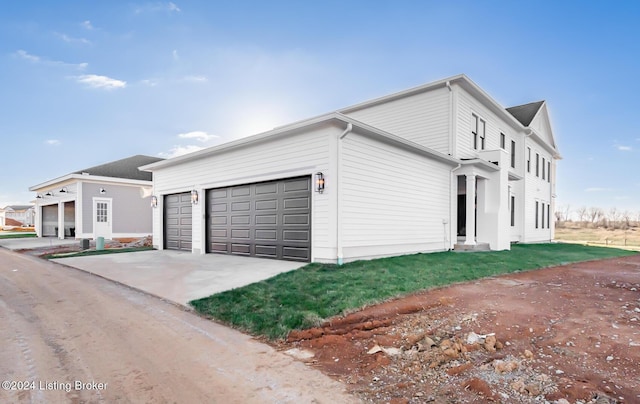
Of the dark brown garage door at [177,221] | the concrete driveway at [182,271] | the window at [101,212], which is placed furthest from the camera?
the window at [101,212]

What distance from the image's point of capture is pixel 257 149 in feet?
33.0

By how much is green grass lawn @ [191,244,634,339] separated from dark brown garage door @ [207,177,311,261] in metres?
1.42

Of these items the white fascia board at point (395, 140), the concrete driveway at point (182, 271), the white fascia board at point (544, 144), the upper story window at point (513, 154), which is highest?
the white fascia board at point (544, 144)

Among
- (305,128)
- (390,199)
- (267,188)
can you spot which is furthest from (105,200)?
(390,199)

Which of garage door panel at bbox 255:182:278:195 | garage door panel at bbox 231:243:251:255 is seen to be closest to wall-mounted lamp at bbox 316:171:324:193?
garage door panel at bbox 255:182:278:195

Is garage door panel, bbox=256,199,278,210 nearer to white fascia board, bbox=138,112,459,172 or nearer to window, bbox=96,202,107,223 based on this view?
white fascia board, bbox=138,112,459,172

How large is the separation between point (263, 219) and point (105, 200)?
1439cm

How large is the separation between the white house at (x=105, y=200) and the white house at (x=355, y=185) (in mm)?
7309

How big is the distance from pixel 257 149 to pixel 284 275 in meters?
4.56

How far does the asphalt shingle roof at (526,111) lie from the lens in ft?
63.7

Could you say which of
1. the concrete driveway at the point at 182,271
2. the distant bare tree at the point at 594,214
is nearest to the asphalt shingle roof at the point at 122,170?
the concrete driveway at the point at 182,271

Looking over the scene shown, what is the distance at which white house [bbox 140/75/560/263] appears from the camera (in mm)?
8438

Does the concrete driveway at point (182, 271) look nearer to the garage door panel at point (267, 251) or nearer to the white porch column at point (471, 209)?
the garage door panel at point (267, 251)

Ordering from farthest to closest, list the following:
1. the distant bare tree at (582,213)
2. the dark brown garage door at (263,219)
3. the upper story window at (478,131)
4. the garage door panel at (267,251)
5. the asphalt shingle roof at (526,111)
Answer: the distant bare tree at (582,213) → the asphalt shingle roof at (526,111) → the upper story window at (478,131) → the garage door panel at (267,251) → the dark brown garage door at (263,219)
